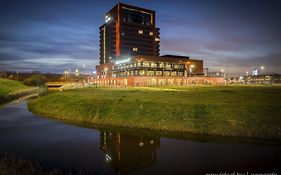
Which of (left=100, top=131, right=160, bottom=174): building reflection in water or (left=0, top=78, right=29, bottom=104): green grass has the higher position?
(left=0, top=78, right=29, bottom=104): green grass

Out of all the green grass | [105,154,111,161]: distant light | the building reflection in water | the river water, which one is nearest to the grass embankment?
the river water

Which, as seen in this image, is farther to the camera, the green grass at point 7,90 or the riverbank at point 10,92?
the riverbank at point 10,92

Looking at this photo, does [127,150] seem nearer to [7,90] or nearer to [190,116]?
[190,116]

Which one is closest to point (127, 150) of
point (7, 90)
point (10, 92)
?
point (10, 92)

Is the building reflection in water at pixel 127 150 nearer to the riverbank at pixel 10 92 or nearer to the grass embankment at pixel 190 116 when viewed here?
the grass embankment at pixel 190 116

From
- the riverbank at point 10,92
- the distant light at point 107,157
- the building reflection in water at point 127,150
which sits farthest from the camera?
the riverbank at point 10,92

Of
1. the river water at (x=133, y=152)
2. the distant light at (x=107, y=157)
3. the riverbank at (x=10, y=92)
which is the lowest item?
the distant light at (x=107, y=157)

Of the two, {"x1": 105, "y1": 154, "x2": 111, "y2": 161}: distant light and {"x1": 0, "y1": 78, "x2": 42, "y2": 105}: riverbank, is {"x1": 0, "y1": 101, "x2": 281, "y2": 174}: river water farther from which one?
{"x1": 0, "y1": 78, "x2": 42, "y2": 105}: riverbank

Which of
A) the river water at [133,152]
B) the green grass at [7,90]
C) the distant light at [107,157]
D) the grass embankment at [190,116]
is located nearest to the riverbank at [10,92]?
the green grass at [7,90]

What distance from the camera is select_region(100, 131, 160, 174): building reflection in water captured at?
69.0 ft

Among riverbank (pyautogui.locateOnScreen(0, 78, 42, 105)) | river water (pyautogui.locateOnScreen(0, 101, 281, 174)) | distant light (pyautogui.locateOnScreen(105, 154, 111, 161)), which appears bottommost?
distant light (pyautogui.locateOnScreen(105, 154, 111, 161))

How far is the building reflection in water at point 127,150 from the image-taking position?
21031 millimetres

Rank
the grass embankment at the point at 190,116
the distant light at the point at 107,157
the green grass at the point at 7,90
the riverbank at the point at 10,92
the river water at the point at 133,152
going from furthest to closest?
the riverbank at the point at 10,92 < the green grass at the point at 7,90 < the grass embankment at the point at 190,116 < the distant light at the point at 107,157 < the river water at the point at 133,152

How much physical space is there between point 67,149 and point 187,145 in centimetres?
1389
